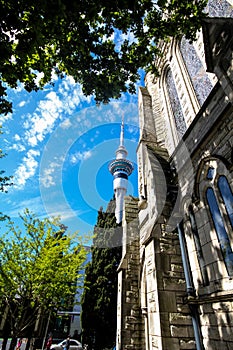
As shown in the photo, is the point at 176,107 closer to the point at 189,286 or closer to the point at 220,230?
the point at 220,230

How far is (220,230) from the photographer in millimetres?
4078

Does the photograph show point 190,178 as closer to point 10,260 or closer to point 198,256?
point 198,256

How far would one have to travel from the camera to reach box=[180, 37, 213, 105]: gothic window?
6.56 m

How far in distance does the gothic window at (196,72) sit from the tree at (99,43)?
1471 millimetres

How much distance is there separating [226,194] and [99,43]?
18.7 ft

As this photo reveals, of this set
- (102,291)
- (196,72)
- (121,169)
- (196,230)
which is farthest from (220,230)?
(121,169)

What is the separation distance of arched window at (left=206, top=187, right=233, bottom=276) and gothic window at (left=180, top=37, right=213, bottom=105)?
3.74m

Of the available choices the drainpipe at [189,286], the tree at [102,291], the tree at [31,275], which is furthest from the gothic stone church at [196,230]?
the tree at [102,291]

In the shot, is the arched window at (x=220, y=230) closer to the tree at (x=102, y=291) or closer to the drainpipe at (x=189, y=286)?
the drainpipe at (x=189, y=286)

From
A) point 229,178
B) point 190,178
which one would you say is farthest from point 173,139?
point 229,178

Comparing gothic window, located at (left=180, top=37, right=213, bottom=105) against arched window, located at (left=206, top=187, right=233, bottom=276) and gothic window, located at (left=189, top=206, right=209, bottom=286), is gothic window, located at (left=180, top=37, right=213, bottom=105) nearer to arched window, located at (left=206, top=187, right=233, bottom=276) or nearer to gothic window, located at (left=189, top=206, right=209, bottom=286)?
arched window, located at (left=206, top=187, right=233, bottom=276)

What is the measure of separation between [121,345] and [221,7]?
444 inches

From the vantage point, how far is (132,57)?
618 centimetres

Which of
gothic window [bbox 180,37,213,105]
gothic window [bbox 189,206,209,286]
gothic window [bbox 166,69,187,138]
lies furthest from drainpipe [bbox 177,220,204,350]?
gothic window [bbox 180,37,213,105]
